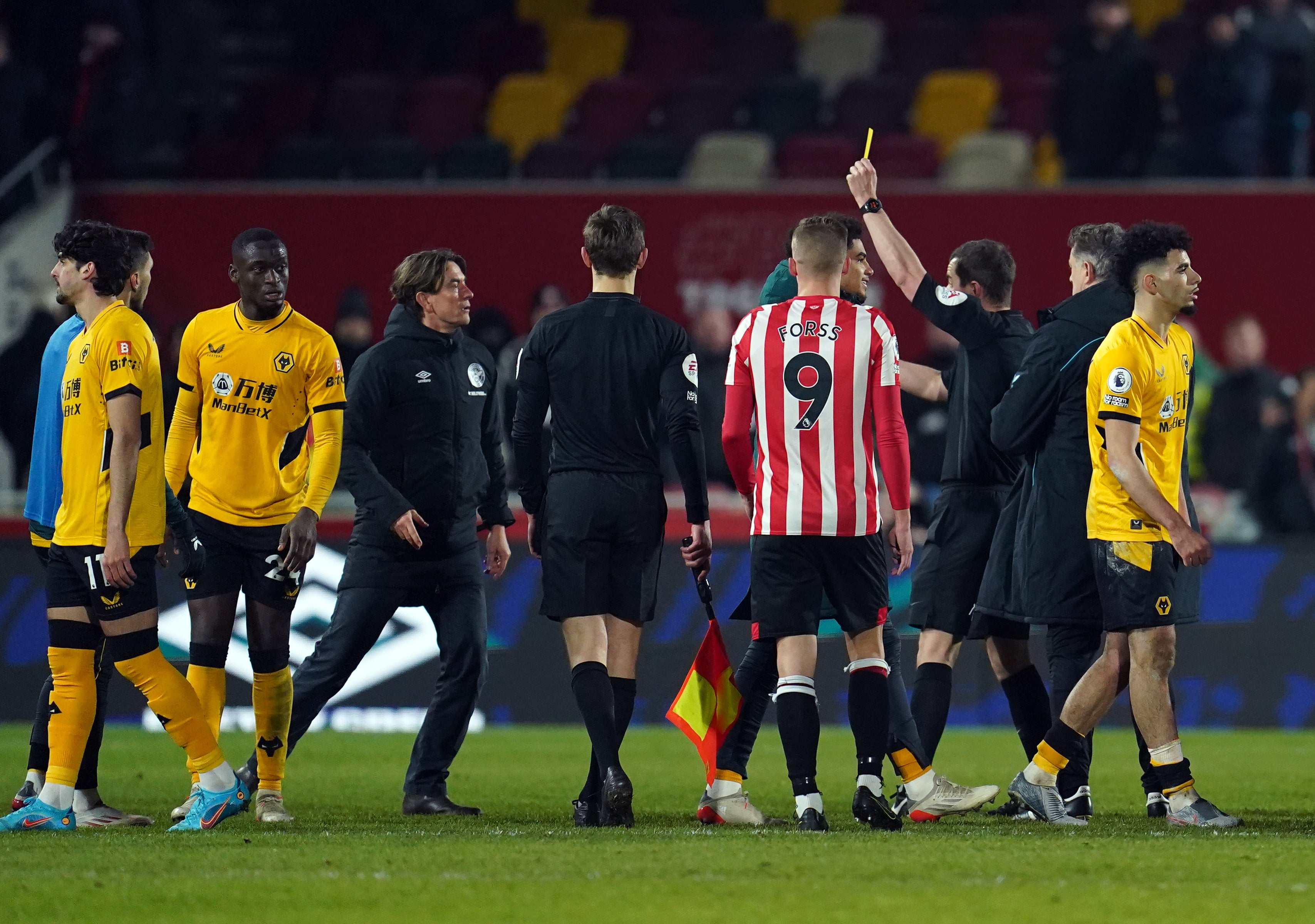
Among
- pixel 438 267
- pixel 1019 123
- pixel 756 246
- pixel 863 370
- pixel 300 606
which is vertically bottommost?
pixel 300 606

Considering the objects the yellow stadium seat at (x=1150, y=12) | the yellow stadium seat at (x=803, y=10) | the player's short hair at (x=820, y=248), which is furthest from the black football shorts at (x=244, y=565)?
the yellow stadium seat at (x=1150, y=12)

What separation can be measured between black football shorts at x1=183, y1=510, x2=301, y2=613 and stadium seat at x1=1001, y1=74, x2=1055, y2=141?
11801mm

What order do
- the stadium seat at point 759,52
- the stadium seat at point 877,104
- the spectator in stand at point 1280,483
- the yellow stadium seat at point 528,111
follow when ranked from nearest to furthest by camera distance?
the spectator in stand at point 1280,483
the stadium seat at point 877,104
the yellow stadium seat at point 528,111
the stadium seat at point 759,52

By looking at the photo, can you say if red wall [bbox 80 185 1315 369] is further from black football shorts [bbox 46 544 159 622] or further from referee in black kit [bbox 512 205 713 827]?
black football shorts [bbox 46 544 159 622]

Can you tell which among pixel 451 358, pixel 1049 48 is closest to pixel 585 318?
Answer: pixel 451 358

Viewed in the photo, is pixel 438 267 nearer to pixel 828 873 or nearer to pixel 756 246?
pixel 828 873

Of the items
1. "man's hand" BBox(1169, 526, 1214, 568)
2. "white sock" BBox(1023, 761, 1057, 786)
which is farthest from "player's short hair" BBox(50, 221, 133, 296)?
"man's hand" BBox(1169, 526, 1214, 568)

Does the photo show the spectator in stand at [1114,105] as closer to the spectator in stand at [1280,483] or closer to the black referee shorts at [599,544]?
the spectator in stand at [1280,483]

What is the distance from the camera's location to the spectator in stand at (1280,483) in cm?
1323

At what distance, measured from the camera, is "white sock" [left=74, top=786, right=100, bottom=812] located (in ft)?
24.0

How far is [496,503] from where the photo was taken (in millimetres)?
8039

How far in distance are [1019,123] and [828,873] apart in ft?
42.4

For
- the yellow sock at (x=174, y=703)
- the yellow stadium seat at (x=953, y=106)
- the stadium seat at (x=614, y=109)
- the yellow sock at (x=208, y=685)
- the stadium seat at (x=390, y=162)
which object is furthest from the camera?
the stadium seat at (x=614, y=109)

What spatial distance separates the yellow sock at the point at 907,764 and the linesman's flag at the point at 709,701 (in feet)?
2.04
